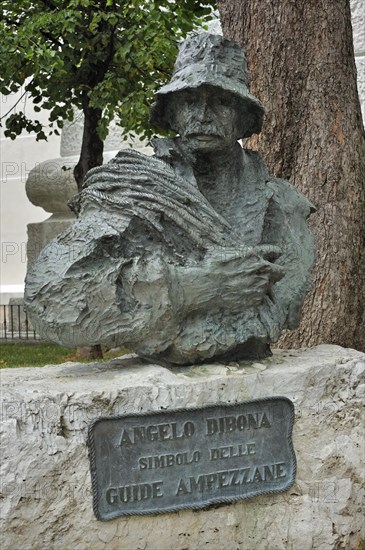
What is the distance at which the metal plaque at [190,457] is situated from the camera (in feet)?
11.2

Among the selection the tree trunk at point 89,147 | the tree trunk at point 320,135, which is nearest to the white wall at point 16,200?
the tree trunk at point 89,147

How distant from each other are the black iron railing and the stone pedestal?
21.4ft

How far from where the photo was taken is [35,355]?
886 cm

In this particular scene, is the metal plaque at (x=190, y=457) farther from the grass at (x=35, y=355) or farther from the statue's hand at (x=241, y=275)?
the grass at (x=35, y=355)

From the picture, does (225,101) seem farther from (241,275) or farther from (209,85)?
(241,275)

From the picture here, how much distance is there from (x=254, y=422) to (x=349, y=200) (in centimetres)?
251

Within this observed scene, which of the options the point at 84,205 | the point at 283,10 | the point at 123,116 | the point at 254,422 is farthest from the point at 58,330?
the point at 123,116

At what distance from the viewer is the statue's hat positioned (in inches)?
149

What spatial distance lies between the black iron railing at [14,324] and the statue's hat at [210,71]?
21.7 feet

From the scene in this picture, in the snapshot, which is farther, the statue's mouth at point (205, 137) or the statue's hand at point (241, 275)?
the statue's mouth at point (205, 137)

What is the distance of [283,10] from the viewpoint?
5.89 m

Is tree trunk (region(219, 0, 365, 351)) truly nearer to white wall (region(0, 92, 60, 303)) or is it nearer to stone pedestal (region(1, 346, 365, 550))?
stone pedestal (region(1, 346, 365, 550))

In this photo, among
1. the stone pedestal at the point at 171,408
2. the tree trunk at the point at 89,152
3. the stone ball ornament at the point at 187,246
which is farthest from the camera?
the tree trunk at the point at 89,152

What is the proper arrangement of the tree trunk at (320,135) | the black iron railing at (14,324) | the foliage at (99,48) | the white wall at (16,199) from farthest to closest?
the white wall at (16,199)
the black iron railing at (14,324)
the foliage at (99,48)
the tree trunk at (320,135)
